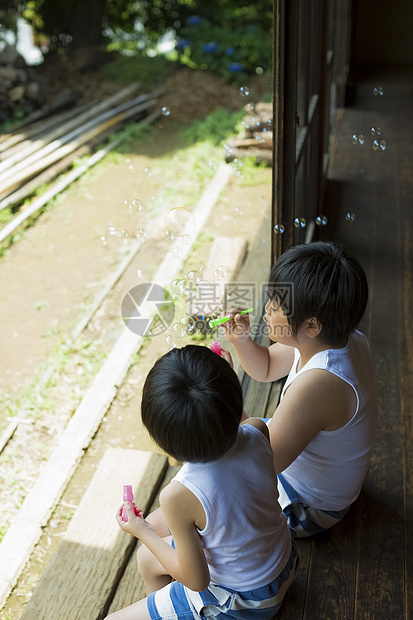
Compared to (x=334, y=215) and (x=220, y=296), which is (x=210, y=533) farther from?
(x=334, y=215)

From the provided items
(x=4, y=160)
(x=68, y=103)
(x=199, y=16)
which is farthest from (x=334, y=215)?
(x=199, y=16)

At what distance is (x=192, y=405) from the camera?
1.12m

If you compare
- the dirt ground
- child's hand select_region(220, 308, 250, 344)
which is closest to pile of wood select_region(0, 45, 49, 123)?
the dirt ground

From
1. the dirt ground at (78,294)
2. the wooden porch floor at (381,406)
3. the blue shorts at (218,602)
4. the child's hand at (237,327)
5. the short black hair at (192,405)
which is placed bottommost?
the dirt ground at (78,294)

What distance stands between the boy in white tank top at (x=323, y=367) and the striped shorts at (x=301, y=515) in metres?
0.08

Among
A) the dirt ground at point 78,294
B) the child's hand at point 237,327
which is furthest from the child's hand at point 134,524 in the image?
the dirt ground at point 78,294

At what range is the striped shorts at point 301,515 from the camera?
5.40 ft

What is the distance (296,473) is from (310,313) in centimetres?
47

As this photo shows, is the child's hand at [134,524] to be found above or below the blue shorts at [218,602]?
above

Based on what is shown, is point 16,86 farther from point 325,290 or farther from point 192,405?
point 192,405

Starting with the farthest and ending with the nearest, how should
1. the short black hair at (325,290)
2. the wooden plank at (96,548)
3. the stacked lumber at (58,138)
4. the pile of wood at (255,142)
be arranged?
the stacked lumber at (58,138) < the pile of wood at (255,142) < the wooden plank at (96,548) < the short black hair at (325,290)

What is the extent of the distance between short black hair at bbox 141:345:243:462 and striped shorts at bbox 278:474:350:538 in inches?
21.3

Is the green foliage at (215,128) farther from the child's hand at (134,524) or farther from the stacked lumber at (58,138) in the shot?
the child's hand at (134,524)

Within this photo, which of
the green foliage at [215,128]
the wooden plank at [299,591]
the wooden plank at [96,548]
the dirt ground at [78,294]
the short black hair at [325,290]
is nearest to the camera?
the short black hair at [325,290]
